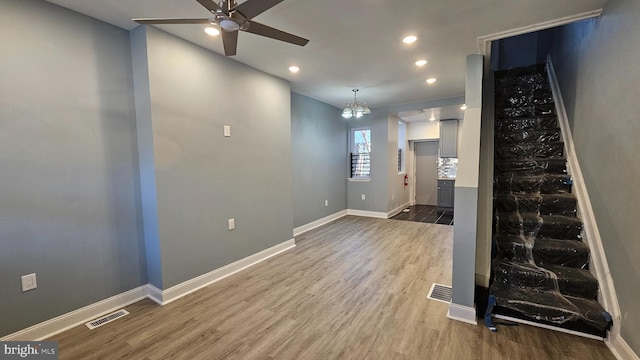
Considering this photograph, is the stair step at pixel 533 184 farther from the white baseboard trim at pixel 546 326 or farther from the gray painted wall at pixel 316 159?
the gray painted wall at pixel 316 159

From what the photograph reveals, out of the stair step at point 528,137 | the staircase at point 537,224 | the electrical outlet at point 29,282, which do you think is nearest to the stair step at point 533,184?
the staircase at point 537,224

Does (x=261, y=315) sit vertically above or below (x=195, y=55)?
below

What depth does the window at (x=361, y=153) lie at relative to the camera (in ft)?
20.3

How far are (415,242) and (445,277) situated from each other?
128 cm

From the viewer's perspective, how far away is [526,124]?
11.4 ft

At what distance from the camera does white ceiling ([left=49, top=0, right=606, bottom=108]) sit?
205cm

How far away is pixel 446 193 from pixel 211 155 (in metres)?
6.03

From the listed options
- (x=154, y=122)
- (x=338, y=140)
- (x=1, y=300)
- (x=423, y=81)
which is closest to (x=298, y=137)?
(x=338, y=140)

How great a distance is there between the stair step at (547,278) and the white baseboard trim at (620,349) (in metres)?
0.36

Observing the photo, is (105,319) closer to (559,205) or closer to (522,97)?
(559,205)

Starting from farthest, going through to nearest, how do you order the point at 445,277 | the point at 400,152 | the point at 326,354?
1. the point at 400,152
2. the point at 445,277
3. the point at 326,354

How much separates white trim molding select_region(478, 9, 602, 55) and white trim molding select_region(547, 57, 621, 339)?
1257 mm

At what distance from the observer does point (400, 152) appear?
7.18m

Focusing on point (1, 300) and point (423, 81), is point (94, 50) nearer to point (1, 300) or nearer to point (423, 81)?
point (1, 300)
